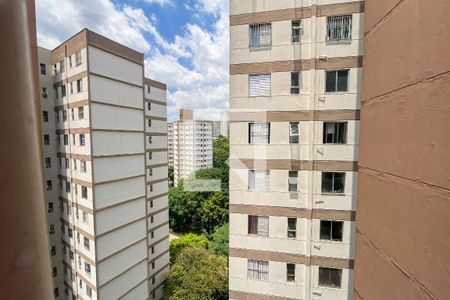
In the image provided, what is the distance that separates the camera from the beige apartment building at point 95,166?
27.2 ft

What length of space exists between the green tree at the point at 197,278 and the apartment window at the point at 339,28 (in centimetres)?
997

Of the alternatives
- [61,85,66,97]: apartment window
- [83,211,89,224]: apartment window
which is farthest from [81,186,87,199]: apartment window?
[61,85,66,97]: apartment window

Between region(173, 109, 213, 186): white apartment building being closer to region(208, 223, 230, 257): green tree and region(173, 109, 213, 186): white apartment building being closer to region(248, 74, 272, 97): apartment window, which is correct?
region(208, 223, 230, 257): green tree

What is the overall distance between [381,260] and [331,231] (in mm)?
3377

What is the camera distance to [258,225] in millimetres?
4602

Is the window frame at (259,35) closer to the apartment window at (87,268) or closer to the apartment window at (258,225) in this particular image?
the apartment window at (258,225)

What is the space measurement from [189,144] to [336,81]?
22.1m

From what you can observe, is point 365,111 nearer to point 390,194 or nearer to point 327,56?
point 390,194

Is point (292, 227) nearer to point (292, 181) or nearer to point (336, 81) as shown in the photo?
point (292, 181)

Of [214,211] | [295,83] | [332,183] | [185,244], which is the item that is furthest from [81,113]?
[214,211]

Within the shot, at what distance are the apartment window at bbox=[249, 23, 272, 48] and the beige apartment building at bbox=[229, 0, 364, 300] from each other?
18 mm

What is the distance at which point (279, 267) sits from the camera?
178 inches

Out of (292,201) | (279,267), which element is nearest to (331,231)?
(292,201)

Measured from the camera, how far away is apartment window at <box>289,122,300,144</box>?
4.35m
